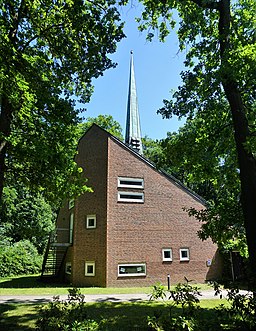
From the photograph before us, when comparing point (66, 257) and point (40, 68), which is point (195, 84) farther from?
point (66, 257)

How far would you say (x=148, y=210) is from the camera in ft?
61.0

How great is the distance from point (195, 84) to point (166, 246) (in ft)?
39.2

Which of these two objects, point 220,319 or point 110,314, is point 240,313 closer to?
point 220,319

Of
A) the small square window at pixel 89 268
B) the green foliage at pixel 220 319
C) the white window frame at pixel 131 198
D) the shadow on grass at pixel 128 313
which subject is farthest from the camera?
the white window frame at pixel 131 198

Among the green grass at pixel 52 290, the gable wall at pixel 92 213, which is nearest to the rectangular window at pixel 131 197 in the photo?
the gable wall at pixel 92 213

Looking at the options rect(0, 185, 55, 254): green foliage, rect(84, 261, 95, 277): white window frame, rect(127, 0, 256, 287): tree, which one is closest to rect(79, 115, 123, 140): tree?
rect(0, 185, 55, 254): green foliage

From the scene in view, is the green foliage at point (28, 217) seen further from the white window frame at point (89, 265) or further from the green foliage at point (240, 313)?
the green foliage at point (240, 313)

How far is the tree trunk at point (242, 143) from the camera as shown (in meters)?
7.04

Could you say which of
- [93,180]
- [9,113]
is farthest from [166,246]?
[9,113]

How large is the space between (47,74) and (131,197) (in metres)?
10.7

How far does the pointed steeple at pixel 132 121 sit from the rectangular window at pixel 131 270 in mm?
11875

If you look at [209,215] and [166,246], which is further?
[166,246]

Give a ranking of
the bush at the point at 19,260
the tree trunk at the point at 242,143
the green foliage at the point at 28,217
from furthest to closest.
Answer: the green foliage at the point at 28,217, the bush at the point at 19,260, the tree trunk at the point at 242,143

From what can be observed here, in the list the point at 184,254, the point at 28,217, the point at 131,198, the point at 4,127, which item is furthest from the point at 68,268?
the point at 4,127
